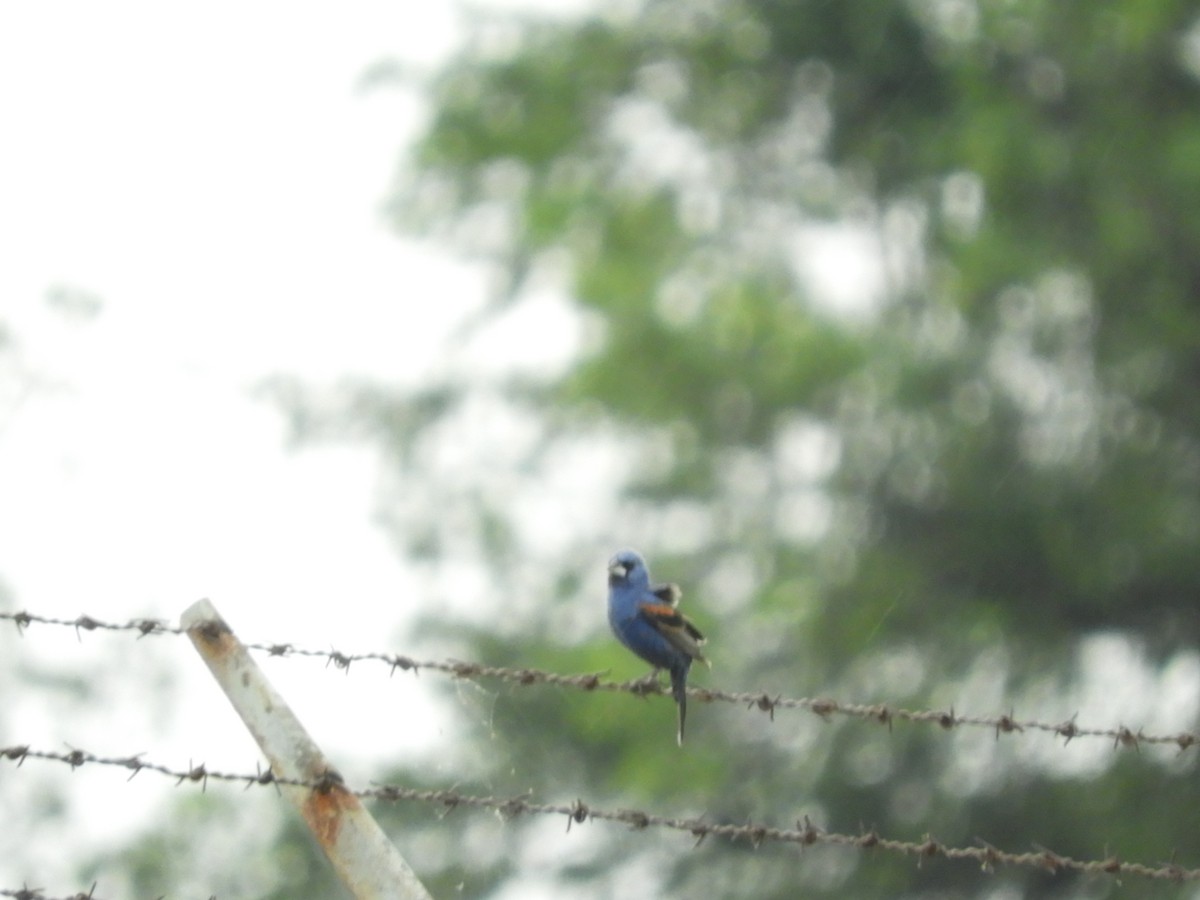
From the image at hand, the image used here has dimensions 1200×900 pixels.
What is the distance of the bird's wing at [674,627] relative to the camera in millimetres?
7512

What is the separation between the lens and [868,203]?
22.9m

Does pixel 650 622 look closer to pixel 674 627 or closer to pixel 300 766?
pixel 674 627

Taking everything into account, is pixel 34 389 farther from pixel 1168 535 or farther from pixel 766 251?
pixel 1168 535

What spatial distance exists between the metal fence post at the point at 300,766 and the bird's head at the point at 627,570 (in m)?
2.86

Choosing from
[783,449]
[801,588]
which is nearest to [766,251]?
[783,449]

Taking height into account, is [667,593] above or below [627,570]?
below

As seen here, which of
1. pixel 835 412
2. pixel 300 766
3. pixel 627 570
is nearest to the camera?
pixel 300 766

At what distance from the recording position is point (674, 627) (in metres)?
7.60

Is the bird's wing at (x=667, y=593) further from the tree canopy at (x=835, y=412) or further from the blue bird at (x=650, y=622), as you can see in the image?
the tree canopy at (x=835, y=412)

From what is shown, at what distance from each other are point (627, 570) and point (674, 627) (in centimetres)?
40

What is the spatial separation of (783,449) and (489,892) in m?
4.73

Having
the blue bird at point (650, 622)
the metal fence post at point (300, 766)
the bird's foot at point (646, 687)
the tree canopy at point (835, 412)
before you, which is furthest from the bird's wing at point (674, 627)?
→ the tree canopy at point (835, 412)

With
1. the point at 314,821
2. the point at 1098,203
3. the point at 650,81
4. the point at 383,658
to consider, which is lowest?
the point at 314,821

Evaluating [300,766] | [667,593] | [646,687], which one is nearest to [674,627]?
[667,593]
